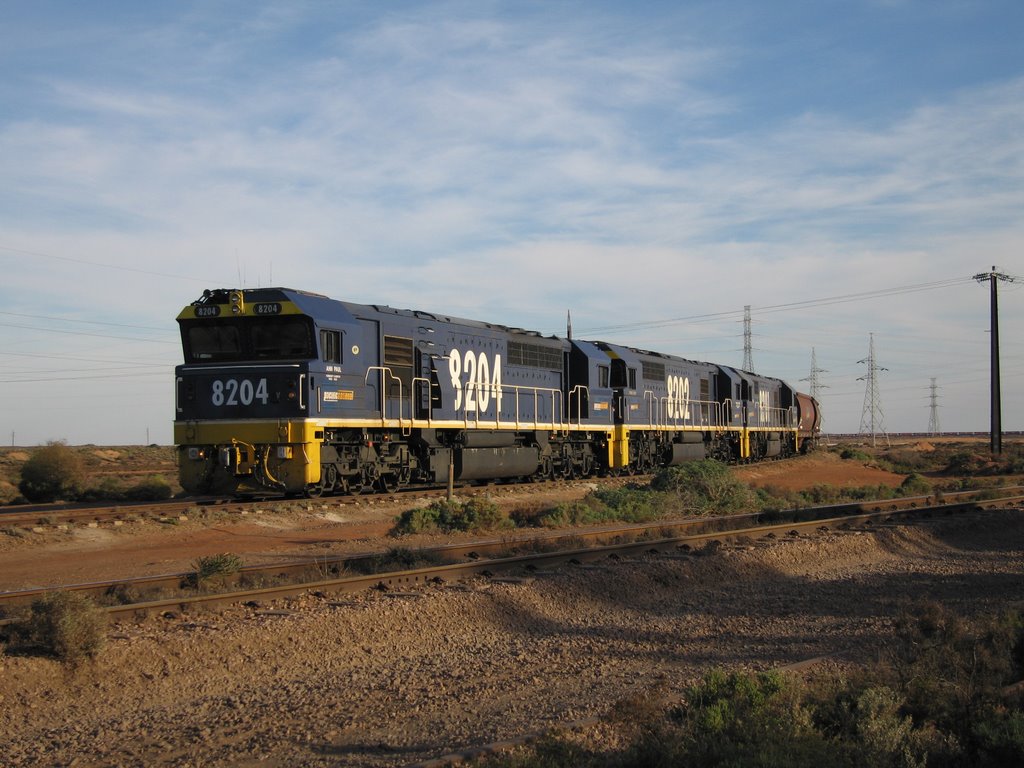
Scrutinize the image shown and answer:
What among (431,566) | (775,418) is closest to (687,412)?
(775,418)

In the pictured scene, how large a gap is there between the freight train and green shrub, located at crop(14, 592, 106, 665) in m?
9.31

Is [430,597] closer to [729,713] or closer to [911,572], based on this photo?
[729,713]

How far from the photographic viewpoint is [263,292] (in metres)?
17.8

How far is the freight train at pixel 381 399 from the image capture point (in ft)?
57.2

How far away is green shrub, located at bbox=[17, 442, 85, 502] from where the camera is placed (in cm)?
2491

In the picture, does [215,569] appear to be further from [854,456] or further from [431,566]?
[854,456]

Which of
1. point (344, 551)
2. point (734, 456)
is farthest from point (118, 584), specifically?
point (734, 456)

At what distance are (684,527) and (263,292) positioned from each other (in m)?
9.20

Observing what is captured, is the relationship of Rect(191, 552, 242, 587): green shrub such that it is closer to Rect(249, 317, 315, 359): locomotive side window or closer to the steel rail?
the steel rail

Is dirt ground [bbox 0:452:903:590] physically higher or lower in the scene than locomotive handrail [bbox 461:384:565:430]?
lower

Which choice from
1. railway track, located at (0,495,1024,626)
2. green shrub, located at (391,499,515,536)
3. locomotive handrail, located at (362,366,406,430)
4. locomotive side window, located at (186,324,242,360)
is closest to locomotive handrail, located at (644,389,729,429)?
railway track, located at (0,495,1024,626)

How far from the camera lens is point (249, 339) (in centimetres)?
1795

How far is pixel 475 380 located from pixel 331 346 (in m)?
5.80

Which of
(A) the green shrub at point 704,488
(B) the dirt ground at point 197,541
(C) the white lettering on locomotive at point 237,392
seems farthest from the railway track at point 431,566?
(C) the white lettering on locomotive at point 237,392
